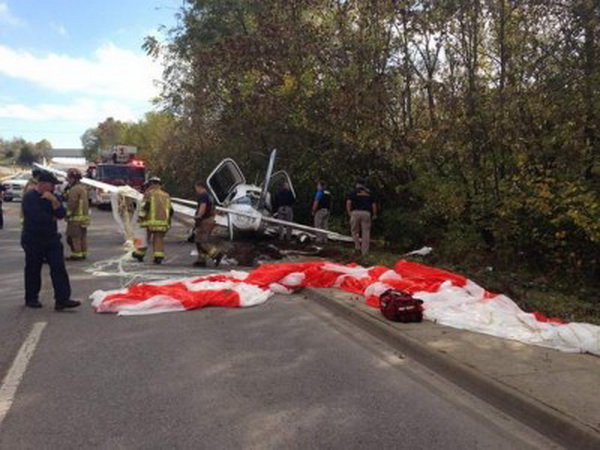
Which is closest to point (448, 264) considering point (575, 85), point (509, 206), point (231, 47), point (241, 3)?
point (509, 206)

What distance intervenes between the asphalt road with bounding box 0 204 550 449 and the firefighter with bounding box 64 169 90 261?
205 inches

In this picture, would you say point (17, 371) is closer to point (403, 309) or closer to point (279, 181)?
point (403, 309)

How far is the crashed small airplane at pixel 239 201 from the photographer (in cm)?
1684

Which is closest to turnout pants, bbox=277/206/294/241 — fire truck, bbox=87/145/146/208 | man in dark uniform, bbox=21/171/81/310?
man in dark uniform, bbox=21/171/81/310

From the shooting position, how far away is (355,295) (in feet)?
32.3

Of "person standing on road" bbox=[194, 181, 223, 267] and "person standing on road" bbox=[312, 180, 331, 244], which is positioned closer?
"person standing on road" bbox=[194, 181, 223, 267]

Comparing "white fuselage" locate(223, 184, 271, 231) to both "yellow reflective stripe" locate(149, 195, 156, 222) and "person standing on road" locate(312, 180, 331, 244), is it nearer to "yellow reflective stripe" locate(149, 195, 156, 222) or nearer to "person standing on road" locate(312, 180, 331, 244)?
"person standing on road" locate(312, 180, 331, 244)

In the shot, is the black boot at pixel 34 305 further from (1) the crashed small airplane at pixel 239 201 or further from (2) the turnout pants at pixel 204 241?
(1) the crashed small airplane at pixel 239 201

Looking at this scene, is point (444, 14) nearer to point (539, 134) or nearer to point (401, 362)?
point (539, 134)

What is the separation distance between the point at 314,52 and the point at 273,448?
14.8 m

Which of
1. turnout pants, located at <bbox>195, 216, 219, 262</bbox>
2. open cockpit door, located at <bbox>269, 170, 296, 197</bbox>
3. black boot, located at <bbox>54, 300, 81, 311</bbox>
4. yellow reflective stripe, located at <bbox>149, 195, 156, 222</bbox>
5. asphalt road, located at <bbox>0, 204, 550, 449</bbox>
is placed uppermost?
open cockpit door, located at <bbox>269, 170, 296, 197</bbox>

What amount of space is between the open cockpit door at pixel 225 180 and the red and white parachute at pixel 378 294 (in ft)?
28.5

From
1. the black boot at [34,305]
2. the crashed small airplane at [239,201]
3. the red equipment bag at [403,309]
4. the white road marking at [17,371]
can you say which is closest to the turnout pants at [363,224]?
the crashed small airplane at [239,201]

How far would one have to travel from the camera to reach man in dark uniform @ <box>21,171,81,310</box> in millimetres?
8789
